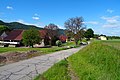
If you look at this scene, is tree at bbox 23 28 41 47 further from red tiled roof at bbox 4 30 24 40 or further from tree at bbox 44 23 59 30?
tree at bbox 44 23 59 30

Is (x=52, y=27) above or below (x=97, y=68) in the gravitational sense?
above

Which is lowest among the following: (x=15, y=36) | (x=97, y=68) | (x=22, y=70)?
(x=22, y=70)

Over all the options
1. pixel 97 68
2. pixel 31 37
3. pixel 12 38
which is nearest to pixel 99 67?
pixel 97 68

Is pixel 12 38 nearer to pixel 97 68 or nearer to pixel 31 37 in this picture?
pixel 31 37

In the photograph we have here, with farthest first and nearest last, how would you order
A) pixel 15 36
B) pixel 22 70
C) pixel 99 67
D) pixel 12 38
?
pixel 15 36, pixel 12 38, pixel 22 70, pixel 99 67

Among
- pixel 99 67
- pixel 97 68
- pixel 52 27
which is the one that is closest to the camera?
pixel 97 68

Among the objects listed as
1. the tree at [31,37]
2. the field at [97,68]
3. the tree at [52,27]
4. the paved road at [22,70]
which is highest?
the tree at [52,27]

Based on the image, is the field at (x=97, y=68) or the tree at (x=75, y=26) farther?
the tree at (x=75, y=26)

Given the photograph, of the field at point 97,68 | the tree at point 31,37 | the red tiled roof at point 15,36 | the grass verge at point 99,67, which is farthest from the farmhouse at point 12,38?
the grass verge at point 99,67

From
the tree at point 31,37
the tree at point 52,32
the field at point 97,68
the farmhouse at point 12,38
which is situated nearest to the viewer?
the field at point 97,68

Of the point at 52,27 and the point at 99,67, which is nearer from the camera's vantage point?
the point at 99,67

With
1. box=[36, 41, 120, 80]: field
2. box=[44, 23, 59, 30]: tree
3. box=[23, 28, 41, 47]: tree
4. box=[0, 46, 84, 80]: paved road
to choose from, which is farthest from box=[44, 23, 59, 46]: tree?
box=[36, 41, 120, 80]: field

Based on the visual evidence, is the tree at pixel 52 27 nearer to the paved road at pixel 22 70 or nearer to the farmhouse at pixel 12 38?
the farmhouse at pixel 12 38

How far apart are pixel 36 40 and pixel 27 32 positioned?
166 inches
